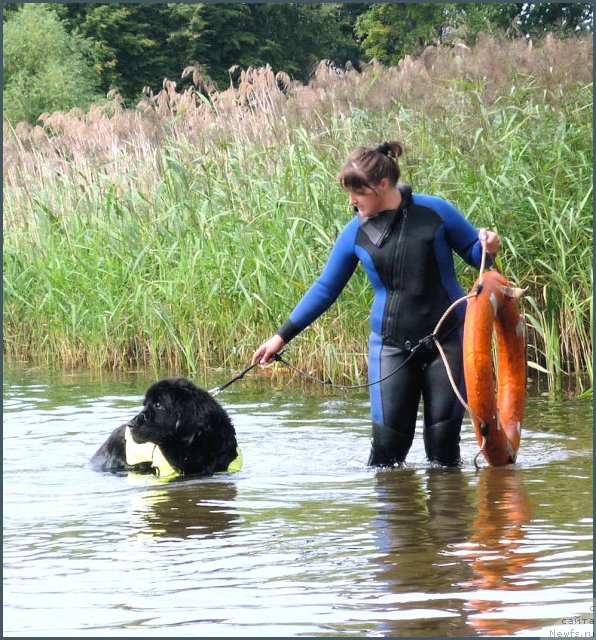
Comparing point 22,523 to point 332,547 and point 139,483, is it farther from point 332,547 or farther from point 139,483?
point 332,547

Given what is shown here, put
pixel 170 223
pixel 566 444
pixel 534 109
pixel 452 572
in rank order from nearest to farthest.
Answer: pixel 452 572, pixel 566 444, pixel 534 109, pixel 170 223

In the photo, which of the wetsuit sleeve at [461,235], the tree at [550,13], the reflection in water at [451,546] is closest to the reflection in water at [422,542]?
the reflection in water at [451,546]

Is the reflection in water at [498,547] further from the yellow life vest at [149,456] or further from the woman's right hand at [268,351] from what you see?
the yellow life vest at [149,456]

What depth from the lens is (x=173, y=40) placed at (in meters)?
34.5

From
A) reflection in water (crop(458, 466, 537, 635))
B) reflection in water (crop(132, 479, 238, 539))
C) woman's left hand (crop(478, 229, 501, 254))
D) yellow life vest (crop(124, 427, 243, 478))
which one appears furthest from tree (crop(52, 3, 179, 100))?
reflection in water (crop(458, 466, 537, 635))

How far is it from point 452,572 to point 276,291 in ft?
17.5

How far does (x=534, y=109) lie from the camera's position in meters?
9.19

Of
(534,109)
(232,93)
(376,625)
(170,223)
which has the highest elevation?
(232,93)

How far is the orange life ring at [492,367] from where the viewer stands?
19.5 feet

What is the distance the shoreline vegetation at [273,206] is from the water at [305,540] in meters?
1.25

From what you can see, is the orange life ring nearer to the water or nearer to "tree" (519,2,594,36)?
the water

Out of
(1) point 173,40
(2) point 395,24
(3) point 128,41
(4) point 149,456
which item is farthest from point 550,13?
(4) point 149,456

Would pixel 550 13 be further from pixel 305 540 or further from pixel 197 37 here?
pixel 305 540

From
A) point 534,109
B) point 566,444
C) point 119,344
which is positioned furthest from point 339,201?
point 566,444
